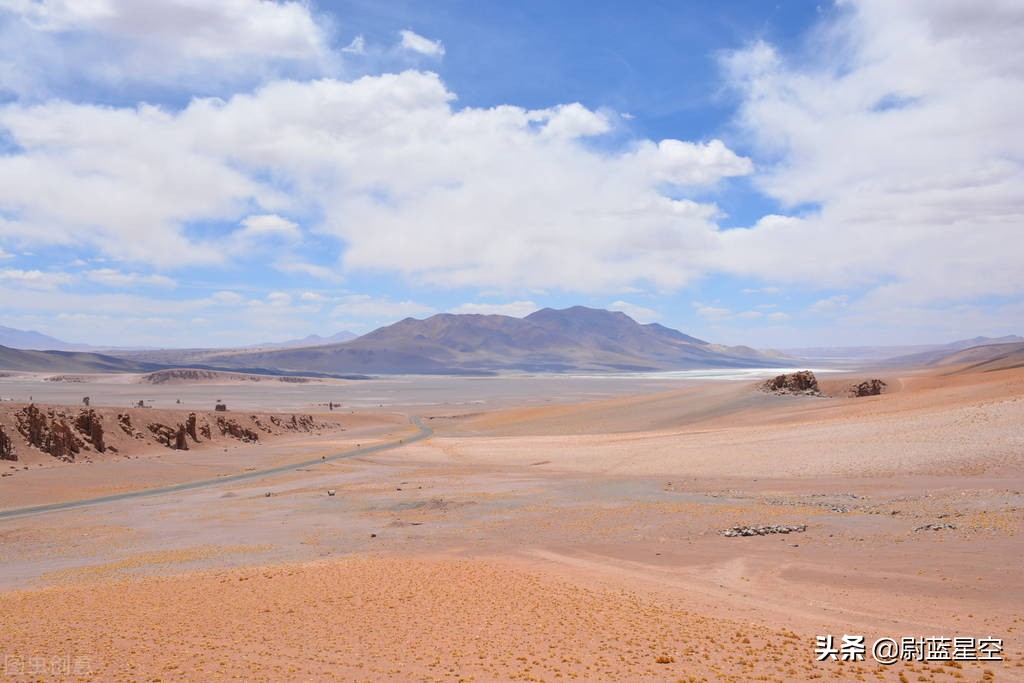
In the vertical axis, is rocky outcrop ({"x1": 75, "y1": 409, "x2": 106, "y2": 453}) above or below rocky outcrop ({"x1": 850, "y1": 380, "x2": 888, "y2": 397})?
below

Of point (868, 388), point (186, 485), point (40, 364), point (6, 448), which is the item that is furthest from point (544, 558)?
point (40, 364)

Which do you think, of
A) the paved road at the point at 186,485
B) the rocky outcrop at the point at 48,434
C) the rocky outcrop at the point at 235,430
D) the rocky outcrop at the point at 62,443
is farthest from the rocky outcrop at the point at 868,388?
the rocky outcrop at the point at 48,434

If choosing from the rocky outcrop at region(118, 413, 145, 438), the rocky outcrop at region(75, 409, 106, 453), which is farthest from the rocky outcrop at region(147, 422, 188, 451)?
the rocky outcrop at region(75, 409, 106, 453)

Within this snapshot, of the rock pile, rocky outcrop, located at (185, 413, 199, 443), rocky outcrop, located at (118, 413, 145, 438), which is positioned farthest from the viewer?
rocky outcrop, located at (185, 413, 199, 443)

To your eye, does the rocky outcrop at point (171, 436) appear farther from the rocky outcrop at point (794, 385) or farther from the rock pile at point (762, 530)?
the rocky outcrop at point (794, 385)

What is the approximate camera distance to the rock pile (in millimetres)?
16547

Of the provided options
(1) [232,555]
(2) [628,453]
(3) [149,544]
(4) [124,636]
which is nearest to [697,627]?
(4) [124,636]

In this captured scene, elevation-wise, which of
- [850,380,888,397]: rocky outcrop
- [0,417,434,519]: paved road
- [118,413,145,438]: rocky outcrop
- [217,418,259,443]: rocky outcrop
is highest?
[850,380,888,397]: rocky outcrop

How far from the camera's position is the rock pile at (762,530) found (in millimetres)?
16547

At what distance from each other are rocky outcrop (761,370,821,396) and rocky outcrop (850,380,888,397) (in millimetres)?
3655

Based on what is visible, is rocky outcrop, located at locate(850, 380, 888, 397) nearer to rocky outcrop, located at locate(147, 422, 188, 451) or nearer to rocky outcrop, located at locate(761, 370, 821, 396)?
rocky outcrop, located at locate(761, 370, 821, 396)

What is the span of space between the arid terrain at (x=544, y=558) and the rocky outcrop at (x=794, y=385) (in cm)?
1688

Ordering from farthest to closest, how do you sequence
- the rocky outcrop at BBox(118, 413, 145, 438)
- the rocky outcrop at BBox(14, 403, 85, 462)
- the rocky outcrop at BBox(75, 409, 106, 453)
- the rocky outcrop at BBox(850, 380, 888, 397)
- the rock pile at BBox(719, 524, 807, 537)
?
the rocky outcrop at BBox(850, 380, 888, 397) → the rocky outcrop at BBox(118, 413, 145, 438) → the rocky outcrop at BBox(75, 409, 106, 453) → the rocky outcrop at BBox(14, 403, 85, 462) → the rock pile at BBox(719, 524, 807, 537)

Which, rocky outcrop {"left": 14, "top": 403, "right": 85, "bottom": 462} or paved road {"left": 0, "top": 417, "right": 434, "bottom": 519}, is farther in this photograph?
rocky outcrop {"left": 14, "top": 403, "right": 85, "bottom": 462}
